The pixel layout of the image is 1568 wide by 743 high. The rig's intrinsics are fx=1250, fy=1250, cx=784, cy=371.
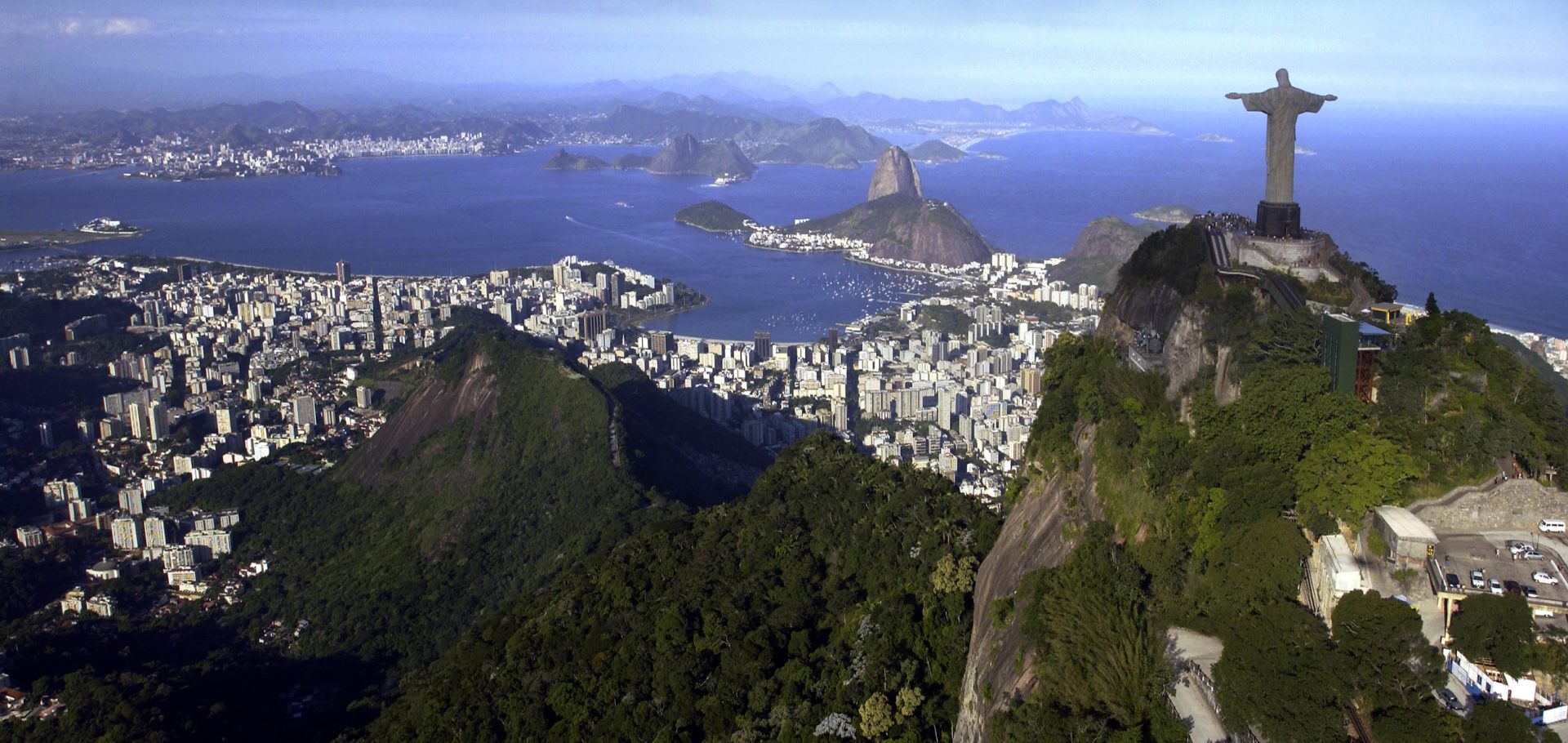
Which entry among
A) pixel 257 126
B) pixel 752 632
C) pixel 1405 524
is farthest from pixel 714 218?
pixel 257 126

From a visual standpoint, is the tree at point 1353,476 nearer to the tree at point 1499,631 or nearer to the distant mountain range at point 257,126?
the tree at point 1499,631

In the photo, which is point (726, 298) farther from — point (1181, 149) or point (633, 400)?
point (1181, 149)

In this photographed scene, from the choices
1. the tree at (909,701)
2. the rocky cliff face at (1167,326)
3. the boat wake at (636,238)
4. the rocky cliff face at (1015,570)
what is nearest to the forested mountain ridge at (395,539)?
the tree at (909,701)

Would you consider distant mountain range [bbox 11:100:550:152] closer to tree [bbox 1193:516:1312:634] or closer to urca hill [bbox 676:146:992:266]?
urca hill [bbox 676:146:992:266]

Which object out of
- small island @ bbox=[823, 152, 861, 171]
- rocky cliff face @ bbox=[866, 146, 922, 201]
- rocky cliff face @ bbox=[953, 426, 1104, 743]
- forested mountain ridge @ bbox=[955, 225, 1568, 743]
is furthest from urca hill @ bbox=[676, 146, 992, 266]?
forested mountain ridge @ bbox=[955, 225, 1568, 743]

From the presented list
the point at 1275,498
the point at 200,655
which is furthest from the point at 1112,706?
the point at 200,655
